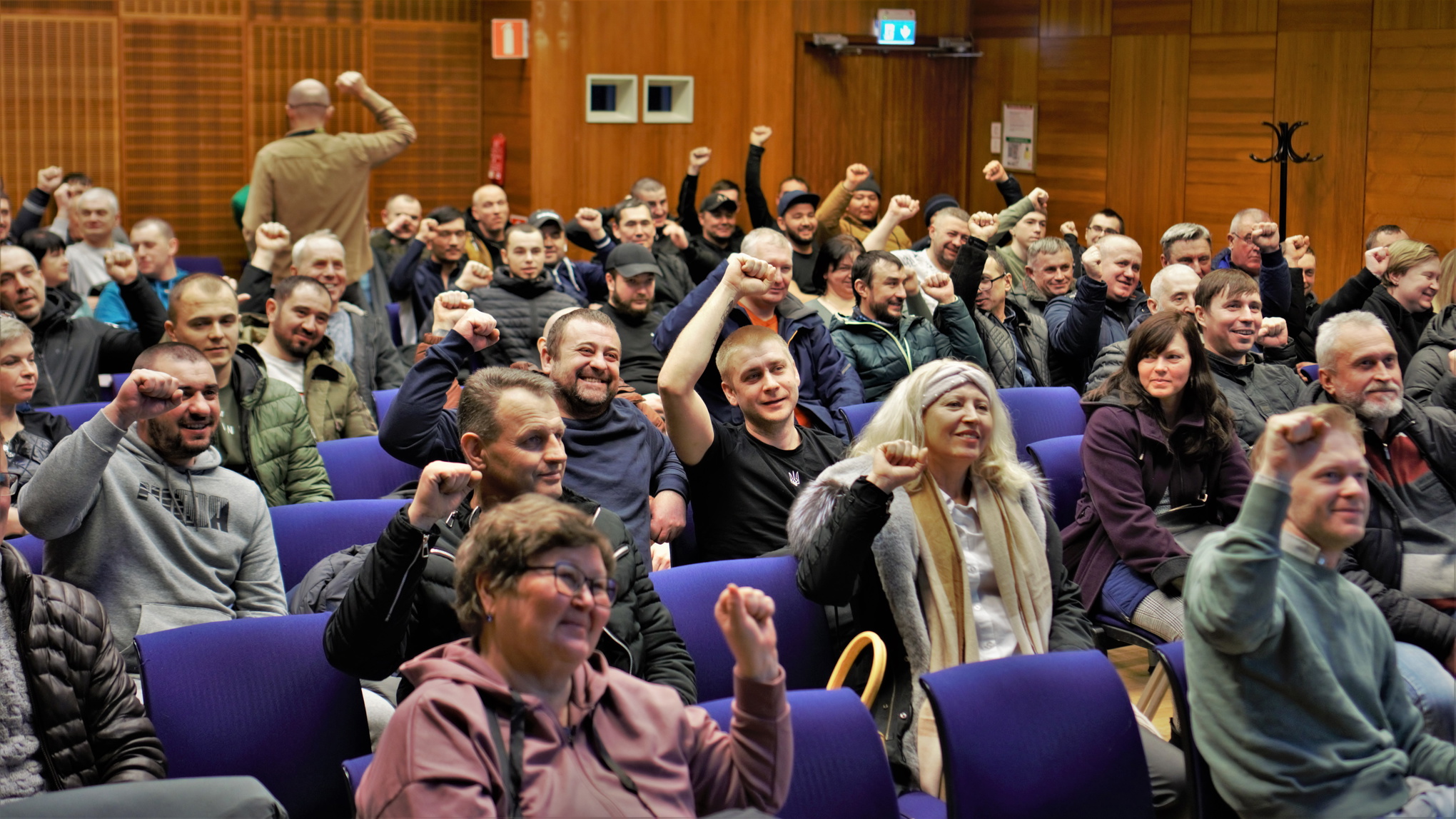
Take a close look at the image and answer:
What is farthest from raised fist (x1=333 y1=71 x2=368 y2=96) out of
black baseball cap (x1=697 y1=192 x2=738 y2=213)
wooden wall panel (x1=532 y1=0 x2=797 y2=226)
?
black baseball cap (x1=697 y1=192 x2=738 y2=213)

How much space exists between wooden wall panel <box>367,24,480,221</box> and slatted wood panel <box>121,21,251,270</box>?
957 mm

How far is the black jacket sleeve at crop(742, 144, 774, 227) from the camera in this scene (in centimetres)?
917

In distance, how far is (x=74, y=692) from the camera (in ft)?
7.99

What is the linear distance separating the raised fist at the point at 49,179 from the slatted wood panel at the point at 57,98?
0.44 metres

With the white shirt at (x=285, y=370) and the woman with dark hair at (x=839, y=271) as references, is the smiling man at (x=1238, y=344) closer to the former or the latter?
the woman with dark hair at (x=839, y=271)

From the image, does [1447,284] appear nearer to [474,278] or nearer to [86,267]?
[474,278]

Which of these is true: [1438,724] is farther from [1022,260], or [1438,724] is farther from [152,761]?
[1022,260]

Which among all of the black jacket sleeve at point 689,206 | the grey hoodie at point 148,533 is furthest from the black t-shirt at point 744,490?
the black jacket sleeve at point 689,206

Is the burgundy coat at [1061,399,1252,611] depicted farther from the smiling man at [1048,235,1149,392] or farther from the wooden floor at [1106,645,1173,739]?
the smiling man at [1048,235,1149,392]

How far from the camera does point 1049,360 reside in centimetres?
575

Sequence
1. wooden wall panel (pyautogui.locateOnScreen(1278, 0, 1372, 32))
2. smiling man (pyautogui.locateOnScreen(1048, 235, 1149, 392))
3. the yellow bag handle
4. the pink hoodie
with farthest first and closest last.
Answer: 1. wooden wall panel (pyautogui.locateOnScreen(1278, 0, 1372, 32))
2. smiling man (pyautogui.locateOnScreen(1048, 235, 1149, 392))
3. the yellow bag handle
4. the pink hoodie

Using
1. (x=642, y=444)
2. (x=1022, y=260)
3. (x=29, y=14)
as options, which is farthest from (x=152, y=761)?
(x=29, y=14)

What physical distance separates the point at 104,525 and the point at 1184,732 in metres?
2.32

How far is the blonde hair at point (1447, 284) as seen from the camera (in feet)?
19.4
